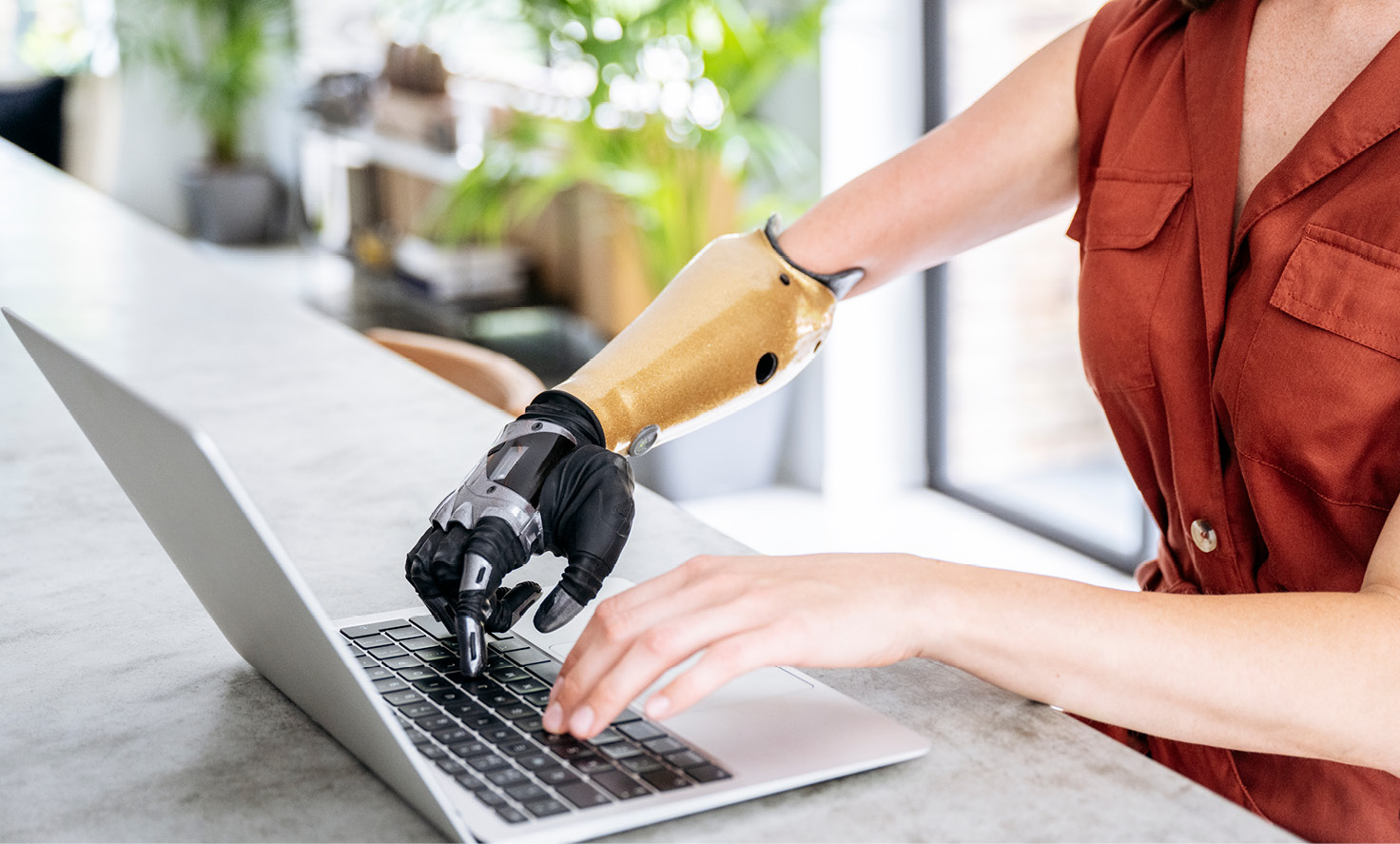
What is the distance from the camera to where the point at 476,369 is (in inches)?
64.2

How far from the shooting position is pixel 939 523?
3.64 meters

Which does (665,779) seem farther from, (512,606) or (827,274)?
(827,274)

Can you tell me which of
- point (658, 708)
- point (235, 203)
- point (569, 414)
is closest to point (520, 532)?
point (569, 414)

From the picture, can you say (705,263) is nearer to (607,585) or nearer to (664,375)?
(664,375)

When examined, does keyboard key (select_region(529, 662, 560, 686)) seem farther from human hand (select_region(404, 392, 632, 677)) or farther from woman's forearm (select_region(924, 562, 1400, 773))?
woman's forearm (select_region(924, 562, 1400, 773))

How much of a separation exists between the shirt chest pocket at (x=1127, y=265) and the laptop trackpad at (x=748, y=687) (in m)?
0.43

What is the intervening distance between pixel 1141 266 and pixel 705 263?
33 cm

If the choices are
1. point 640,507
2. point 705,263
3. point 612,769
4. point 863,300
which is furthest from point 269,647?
point 863,300

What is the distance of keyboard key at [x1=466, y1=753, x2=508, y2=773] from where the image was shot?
61 cm

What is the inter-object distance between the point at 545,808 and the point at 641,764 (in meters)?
0.06

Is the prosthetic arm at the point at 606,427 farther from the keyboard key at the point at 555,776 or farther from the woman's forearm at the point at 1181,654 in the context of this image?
the woman's forearm at the point at 1181,654

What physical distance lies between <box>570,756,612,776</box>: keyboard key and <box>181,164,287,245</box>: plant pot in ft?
22.9

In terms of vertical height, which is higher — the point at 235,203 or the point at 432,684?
the point at 432,684

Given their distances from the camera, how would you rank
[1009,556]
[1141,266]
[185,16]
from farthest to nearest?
[185,16]
[1009,556]
[1141,266]
